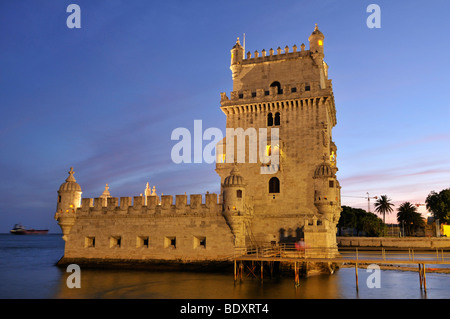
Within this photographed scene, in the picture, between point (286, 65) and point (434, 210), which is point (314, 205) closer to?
point (286, 65)

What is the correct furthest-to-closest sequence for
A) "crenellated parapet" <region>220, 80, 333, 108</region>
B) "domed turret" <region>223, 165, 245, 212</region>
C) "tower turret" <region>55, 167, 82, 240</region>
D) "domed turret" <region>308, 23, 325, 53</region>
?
"domed turret" <region>308, 23, 325, 53</region>
"tower turret" <region>55, 167, 82, 240</region>
"crenellated parapet" <region>220, 80, 333, 108</region>
"domed turret" <region>223, 165, 245, 212</region>

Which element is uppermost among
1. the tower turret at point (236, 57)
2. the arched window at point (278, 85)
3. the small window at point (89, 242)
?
the tower turret at point (236, 57)

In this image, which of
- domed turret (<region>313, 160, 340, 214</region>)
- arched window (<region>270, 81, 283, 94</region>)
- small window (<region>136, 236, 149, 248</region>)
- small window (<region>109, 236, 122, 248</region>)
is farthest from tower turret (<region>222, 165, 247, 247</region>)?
small window (<region>109, 236, 122, 248</region>)

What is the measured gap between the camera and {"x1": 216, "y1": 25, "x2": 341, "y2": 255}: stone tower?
116ft

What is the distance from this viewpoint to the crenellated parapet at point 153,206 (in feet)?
112

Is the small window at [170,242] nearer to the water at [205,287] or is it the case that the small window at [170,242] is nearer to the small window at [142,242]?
the small window at [142,242]

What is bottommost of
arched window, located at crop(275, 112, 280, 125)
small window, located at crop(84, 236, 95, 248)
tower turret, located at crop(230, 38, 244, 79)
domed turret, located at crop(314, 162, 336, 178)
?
small window, located at crop(84, 236, 95, 248)

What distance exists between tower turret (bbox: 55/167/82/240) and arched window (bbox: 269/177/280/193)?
20.4 metres

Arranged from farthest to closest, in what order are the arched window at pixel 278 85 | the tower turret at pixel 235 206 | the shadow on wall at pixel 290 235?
1. the arched window at pixel 278 85
2. the shadow on wall at pixel 290 235
3. the tower turret at pixel 235 206

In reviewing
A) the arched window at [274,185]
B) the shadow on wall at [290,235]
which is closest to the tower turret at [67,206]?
the arched window at [274,185]

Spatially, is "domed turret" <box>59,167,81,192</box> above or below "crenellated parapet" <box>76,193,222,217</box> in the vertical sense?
above

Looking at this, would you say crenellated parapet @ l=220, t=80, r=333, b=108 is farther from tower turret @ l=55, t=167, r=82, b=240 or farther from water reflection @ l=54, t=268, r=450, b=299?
tower turret @ l=55, t=167, r=82, b=240

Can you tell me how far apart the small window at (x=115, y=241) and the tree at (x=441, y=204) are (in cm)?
6793

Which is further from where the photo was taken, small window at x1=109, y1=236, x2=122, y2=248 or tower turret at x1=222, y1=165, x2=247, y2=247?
small window at x1=109, y1=236, x2=122, y2=248
